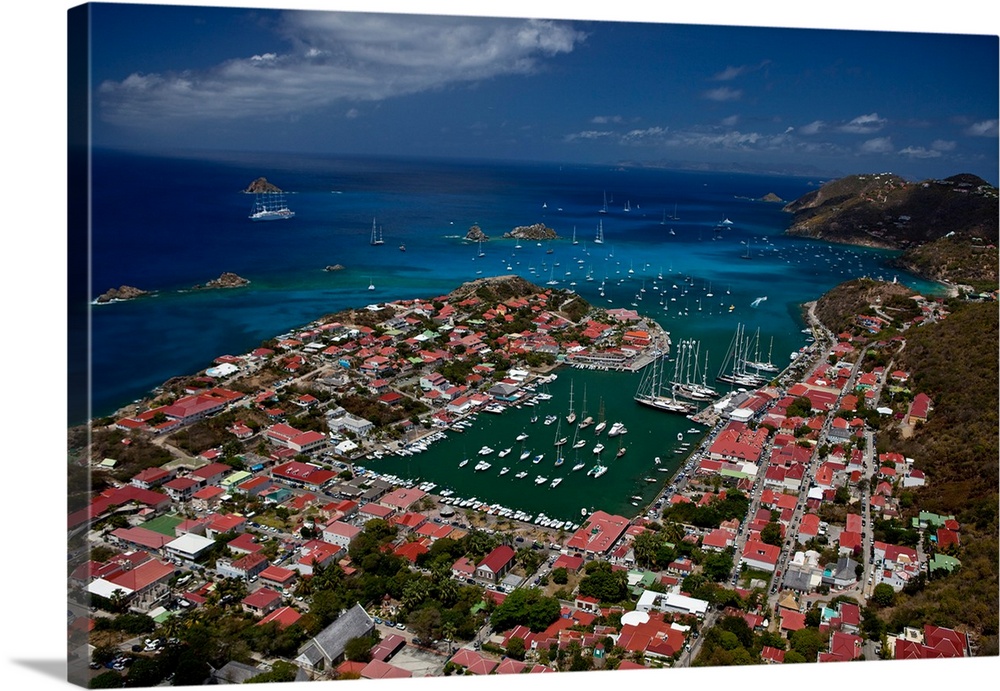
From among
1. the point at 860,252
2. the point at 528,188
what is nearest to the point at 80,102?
the point at 528,188

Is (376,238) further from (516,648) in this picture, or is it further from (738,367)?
(516,648)

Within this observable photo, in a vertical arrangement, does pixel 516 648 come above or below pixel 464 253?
below

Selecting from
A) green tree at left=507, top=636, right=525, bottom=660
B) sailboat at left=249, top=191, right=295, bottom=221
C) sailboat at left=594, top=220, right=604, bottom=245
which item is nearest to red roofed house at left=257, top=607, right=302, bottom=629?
green tree at left=507, top=636, right=525, bottom=660

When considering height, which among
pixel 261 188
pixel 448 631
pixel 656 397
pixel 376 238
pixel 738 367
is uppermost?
pixel 261 188

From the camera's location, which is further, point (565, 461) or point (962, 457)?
point (565, 461)

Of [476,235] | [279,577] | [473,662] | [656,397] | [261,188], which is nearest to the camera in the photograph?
[473,662]

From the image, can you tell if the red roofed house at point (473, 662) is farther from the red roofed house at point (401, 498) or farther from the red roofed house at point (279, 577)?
the red roofed house at point (401, 498)

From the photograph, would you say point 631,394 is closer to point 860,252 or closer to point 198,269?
point 860,252

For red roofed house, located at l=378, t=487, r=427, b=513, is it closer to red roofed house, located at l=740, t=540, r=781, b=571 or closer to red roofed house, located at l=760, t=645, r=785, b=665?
red roofed house, located at l=740, t=540, r=781, b=571

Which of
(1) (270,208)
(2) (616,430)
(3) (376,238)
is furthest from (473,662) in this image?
(1) (270,208)

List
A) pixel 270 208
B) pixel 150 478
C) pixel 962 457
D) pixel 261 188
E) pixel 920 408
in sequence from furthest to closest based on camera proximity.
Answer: pixel 270 208
pixel 261 188
pixel 920 408
pixel 150 478
pixel 962 457
